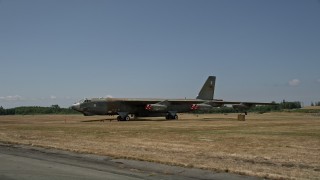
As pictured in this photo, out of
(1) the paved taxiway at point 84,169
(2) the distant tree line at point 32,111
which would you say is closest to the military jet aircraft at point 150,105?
(1) the paved taxiway at point 84,169

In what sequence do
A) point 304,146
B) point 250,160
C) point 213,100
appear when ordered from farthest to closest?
point 213,100 → point 304,146 → point 250,160

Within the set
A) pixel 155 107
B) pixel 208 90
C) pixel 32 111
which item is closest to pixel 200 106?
pixel 208 90

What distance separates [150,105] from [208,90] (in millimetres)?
12675

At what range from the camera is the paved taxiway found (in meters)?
11.4

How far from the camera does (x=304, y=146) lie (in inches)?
716

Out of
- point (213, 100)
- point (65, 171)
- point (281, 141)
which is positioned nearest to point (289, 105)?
point (213, 100)

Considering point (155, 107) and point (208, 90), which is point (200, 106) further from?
point (155, 107)

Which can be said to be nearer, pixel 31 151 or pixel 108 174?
pixel 108 174

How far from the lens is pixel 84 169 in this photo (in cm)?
1266

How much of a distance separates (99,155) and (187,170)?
4985 millimetres

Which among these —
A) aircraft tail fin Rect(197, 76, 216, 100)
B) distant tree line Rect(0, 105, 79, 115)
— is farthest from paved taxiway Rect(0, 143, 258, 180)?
distant tree line Rect(0, 105, 79, 115)

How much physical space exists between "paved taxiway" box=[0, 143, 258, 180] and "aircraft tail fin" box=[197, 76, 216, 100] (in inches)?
1936

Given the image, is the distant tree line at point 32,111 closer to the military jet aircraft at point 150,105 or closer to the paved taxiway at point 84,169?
the military jet aircraft at point 150,105

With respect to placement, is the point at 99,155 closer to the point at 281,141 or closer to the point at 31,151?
the point at 31,151
